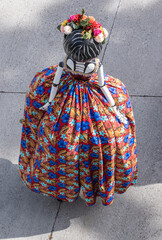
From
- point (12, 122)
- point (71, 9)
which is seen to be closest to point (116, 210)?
point (12, 122)

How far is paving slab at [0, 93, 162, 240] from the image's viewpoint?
10.5ft

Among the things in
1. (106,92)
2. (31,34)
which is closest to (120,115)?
(106,92)

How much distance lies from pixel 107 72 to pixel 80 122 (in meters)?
1.71

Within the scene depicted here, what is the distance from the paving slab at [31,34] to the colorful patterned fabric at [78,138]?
1357 millimetres

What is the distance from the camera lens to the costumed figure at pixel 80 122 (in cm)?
231

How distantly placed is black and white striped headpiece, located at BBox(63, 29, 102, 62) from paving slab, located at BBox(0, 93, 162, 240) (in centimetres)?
155

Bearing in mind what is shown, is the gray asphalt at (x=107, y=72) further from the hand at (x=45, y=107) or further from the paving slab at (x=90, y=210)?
the hand at (x=45, y=107)

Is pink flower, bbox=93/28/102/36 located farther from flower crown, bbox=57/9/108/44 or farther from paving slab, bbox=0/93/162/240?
paving slab, bbox=0/93/162/240

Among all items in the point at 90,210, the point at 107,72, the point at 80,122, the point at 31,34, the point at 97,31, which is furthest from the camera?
the point at 31,34

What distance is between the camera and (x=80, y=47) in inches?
88.7

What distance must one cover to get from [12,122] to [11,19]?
1.52 metres

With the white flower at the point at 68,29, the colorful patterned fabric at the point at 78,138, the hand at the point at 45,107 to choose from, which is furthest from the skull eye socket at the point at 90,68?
the hand at the point at 45,107

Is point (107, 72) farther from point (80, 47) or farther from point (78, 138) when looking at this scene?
point (80, 47)

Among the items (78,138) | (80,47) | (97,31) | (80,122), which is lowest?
(78,138)
